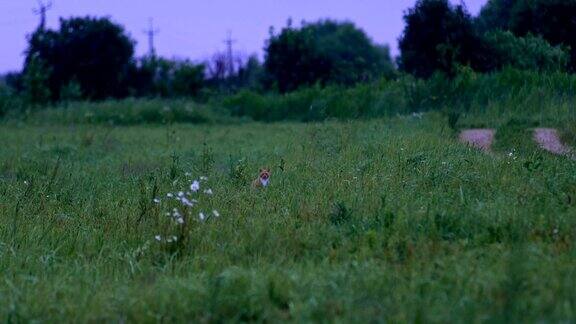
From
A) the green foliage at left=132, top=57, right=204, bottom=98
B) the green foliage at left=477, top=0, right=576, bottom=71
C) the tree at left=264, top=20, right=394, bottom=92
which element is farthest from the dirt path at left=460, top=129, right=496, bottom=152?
the green foliage at left=132, top=57, right=204, bottom=98

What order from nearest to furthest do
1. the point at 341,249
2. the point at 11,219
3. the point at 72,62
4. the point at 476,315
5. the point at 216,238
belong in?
the point at 476,315 < the point at 341,249 < the point at 216,238 < the point at 11,219 < the point at 72,62

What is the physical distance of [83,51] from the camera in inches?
1236

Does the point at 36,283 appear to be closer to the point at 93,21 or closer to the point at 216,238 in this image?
the point at 216,238

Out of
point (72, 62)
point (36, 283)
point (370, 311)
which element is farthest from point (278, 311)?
point (72, 62)

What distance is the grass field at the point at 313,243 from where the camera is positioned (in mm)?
4301

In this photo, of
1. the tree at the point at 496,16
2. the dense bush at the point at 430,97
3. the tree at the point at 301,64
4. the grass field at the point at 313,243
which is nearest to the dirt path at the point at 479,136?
Result: the grass field at the point at 313,243

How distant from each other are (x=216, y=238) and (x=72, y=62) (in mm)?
27035

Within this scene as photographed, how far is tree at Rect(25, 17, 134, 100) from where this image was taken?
103ft

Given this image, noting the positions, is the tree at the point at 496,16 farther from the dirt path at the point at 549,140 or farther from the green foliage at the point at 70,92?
the green foliage at the point at 70,92

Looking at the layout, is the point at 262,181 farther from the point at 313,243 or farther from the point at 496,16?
the point at 496,16

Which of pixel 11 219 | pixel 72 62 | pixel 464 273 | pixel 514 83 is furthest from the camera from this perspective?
pixel 72 62

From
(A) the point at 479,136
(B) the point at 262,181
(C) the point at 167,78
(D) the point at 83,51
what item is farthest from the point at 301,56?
(B) the point at 262,181

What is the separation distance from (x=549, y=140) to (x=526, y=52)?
9.33m

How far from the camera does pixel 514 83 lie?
16234 millimetres
